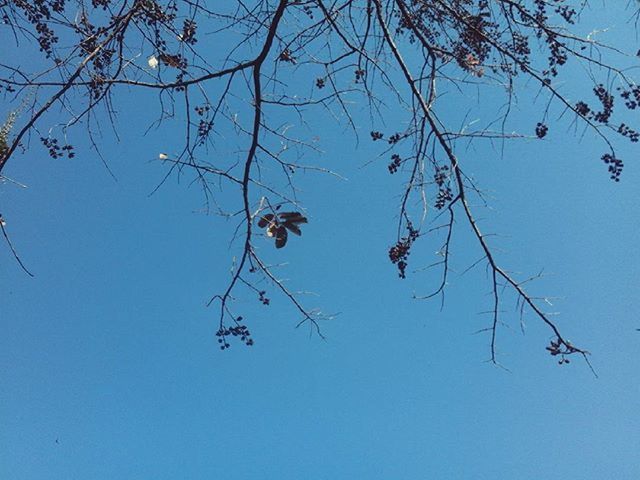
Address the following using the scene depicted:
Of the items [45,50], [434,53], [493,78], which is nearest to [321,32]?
[434,53]

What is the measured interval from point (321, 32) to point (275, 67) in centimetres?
23

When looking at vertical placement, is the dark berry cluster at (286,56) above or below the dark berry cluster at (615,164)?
above

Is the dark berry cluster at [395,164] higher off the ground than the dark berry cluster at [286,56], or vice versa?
the dark berry cluster at [286,56]

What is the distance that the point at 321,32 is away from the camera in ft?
7.31

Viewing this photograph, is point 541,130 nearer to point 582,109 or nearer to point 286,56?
point 582,109

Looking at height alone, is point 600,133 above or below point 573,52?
below

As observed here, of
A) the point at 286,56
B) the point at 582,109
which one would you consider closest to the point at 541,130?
the point at 582,109

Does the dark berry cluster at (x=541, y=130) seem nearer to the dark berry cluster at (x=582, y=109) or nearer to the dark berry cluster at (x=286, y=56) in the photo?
the dark berry cluster at (x=582, y=109)

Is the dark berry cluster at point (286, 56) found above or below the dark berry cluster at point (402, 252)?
above

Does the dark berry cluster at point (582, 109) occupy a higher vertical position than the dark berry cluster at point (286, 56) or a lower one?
lower

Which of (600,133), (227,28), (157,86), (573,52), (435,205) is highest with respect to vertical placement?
(227,28)

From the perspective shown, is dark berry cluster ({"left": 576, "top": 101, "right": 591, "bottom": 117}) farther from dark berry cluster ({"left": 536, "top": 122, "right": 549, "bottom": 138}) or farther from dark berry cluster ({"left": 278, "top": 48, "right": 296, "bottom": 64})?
dark berry cluster ({"left": 278, "top": 48, "right": 296, "bottom": 64})

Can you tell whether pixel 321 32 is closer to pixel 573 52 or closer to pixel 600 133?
pixel 573 52

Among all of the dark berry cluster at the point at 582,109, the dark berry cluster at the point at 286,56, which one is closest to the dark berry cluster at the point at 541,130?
the dark berry cluster at the point at 582,109
